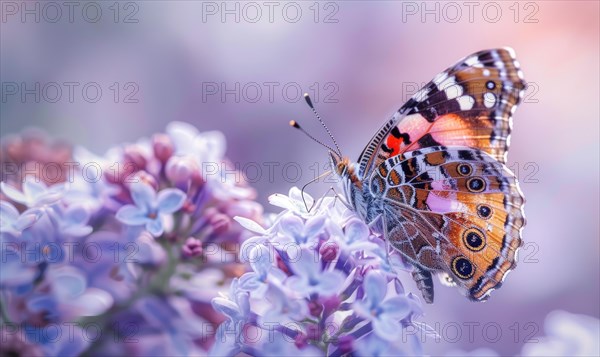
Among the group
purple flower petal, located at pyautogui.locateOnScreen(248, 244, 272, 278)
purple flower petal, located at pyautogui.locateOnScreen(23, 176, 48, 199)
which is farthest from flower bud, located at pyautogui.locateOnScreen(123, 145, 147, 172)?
purple flower petal, located at pyautogui.locateOnScreen(248, 244, 272, 278)

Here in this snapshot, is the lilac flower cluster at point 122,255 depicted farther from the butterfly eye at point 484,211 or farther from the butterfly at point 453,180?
the butterfly eye at point 484,211

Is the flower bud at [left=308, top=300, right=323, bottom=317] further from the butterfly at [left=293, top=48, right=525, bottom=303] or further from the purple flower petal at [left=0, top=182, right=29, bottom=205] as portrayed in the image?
the purple flower petal at [left=0, top=182, right=29, bottom=205]

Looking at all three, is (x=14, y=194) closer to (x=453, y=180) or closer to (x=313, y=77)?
(x=453, y=180)

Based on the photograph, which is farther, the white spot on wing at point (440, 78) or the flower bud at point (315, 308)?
the white spot on wing at point (440, 78)

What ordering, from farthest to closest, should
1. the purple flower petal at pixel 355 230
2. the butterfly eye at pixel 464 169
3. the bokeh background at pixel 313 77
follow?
the bokeh background at pixel 313 77
the butterfly eye at pixel 464 169
the purple flower petal at pixel 355 230

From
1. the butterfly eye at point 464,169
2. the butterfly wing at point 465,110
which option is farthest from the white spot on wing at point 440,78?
the butterfly eye at point 464,169

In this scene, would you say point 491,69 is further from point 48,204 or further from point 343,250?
point 48,204

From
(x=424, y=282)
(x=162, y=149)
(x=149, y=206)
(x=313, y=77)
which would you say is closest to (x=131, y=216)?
(x=149, y=206)
